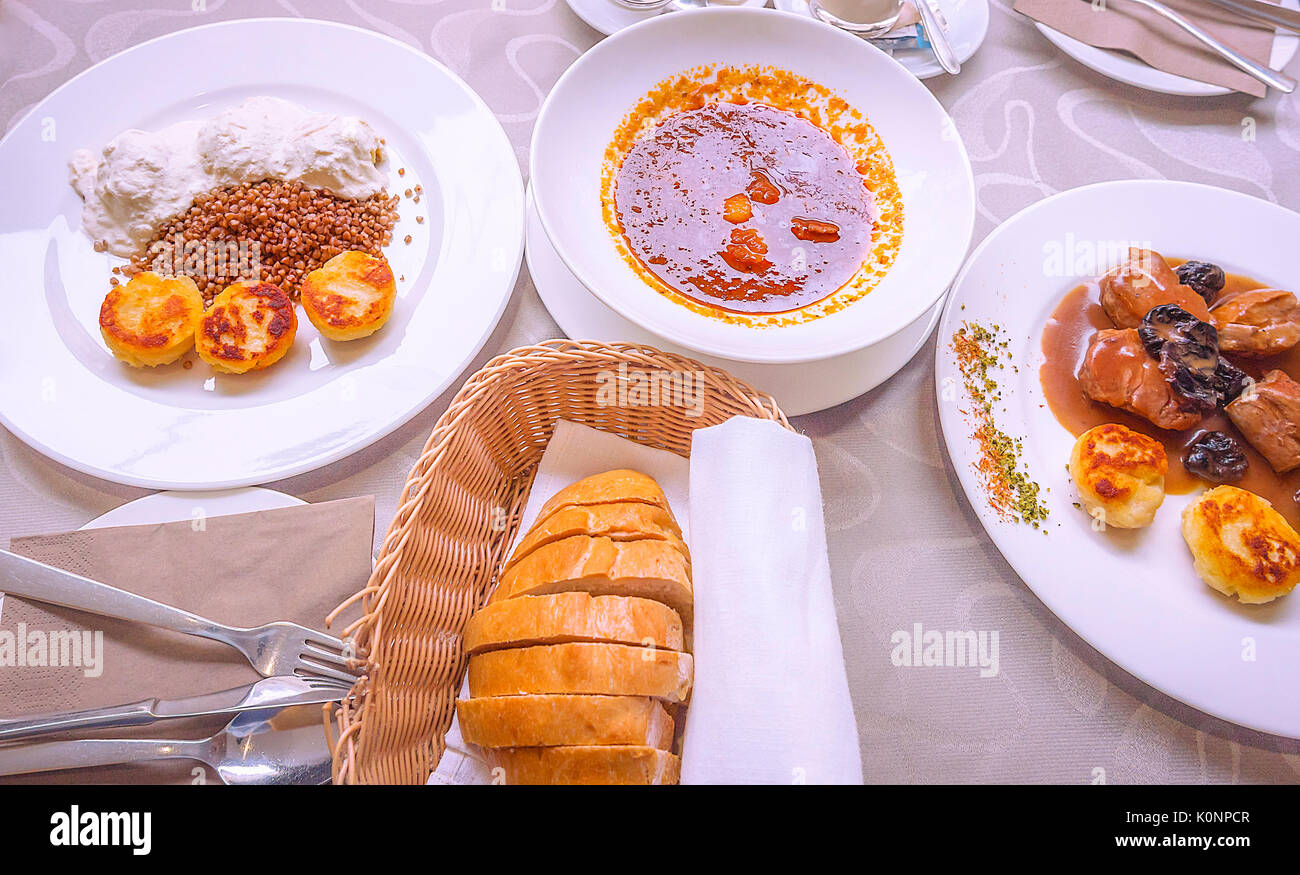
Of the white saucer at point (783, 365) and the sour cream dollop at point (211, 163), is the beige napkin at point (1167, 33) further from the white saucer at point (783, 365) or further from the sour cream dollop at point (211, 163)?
the sour cream dollop at point (211, 163)

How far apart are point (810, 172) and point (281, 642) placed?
1.40 metres

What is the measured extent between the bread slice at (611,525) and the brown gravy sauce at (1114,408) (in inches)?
32.9

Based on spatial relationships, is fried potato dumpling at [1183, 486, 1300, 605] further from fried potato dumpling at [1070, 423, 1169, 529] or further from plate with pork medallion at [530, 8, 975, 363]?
plate with pork medallion at [530, 8, 975, 363]

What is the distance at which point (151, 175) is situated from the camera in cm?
165

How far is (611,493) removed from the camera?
131 centimetres

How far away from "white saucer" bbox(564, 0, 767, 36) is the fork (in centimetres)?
158

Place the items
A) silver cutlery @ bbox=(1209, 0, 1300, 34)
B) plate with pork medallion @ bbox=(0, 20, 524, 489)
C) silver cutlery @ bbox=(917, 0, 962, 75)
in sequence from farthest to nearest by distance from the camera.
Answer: silver cutlery @ bbox=(1209, 0, 1300, 34), silver cutlery @ bbox=(917, 0, 962, 75), plate with pork medallion @ bbox=(0, 20, 524, 489)

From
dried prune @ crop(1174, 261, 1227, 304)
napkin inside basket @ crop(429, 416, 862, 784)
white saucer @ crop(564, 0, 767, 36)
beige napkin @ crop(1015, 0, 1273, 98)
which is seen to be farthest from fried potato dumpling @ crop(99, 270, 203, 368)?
beige napkin @ crop(1015, 0, 1273, 98)

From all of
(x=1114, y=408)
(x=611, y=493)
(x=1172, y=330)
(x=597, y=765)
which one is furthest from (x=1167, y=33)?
(x=597, y=765)

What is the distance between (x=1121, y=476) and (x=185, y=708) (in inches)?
62.0

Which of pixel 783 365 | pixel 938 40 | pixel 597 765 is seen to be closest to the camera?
pixel 597 765

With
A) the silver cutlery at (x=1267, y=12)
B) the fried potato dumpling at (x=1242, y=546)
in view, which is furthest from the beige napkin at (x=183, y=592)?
the silver cutlery at (x=1267, y=12)

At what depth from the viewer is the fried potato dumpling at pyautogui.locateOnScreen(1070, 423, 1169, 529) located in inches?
55.0

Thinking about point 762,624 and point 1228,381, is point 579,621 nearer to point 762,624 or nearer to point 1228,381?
point 762,624
